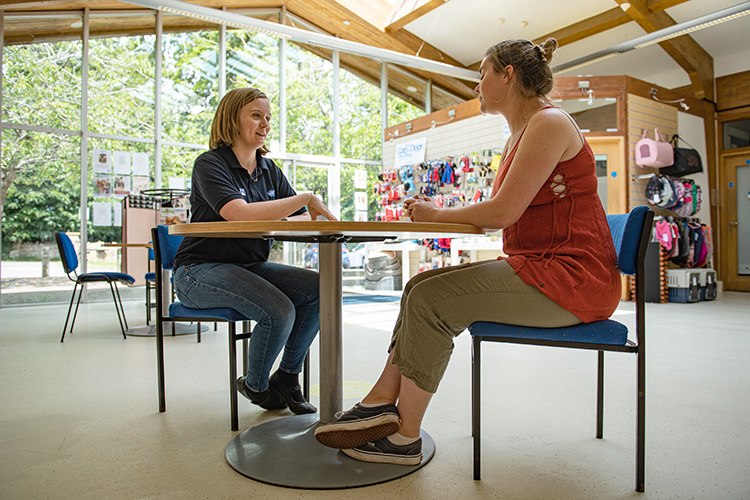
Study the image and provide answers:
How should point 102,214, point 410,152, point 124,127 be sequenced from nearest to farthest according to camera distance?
point 102,214 → point 124,127 → point 410,152

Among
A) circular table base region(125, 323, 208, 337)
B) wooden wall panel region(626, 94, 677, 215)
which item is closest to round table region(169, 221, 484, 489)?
circular table base region(125, 323, 208, 337)

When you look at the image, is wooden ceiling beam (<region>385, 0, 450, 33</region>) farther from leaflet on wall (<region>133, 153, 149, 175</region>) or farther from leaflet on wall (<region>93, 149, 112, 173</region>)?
leaflet on wall (<region>93, 149, 112, 173</region>)

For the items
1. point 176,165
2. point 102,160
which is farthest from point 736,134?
point 102,160

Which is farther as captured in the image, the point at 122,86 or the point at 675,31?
the point at 122,86

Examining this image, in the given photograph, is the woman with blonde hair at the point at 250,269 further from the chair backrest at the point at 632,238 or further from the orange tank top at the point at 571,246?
the chair backrest at the point at 632,238

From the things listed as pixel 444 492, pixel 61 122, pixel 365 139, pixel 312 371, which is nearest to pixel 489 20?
pixel 365 139

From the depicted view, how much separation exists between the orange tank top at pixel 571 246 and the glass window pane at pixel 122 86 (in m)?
7.29

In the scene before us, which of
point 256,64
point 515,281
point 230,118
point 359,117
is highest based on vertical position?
point 256,64

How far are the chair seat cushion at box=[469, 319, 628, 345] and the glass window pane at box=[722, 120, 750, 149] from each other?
860 centimetres

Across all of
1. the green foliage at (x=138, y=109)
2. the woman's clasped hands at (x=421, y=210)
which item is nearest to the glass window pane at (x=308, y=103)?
the green foliage at (x=138, y=109)

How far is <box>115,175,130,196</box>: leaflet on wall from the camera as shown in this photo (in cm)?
732

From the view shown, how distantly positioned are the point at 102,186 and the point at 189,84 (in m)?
2.12

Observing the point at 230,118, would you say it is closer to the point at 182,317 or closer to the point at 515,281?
the point at 182,317

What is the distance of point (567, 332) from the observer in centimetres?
138
